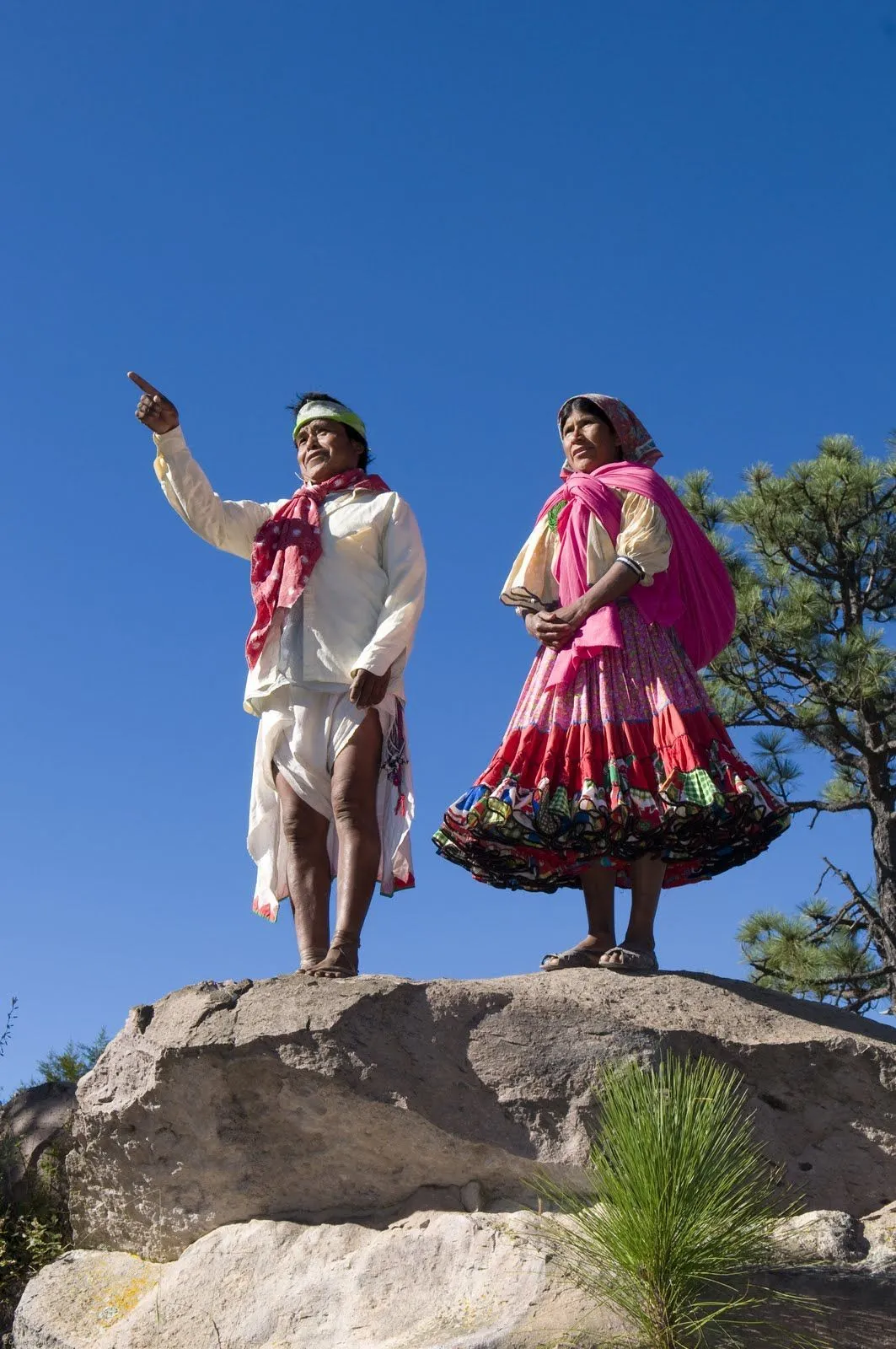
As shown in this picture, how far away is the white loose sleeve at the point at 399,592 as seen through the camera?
209 inches

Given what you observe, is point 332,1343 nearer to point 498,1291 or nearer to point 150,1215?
point 498,1291

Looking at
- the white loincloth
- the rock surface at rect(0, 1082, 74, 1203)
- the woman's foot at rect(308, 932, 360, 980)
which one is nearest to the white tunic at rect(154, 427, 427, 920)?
the white loincloth

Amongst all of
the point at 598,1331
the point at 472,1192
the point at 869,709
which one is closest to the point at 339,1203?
the point at 472,1192

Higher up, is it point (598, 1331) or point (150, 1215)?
point (150, 1215)

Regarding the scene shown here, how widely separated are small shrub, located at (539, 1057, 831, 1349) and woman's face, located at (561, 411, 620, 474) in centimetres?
240

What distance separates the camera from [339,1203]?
4688 millimetres

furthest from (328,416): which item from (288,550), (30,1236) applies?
(30,1236)

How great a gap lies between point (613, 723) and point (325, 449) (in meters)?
1.68

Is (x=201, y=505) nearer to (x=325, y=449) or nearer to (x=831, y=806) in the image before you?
(x=325, y=449)

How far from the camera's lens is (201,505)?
5.87 m

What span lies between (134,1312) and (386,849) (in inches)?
65.4

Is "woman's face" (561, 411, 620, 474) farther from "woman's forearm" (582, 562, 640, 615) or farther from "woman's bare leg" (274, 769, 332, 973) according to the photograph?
"woman's bare leg" (274, 769, 332, 973)

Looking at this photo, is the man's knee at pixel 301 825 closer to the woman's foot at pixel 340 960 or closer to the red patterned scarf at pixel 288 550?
the woman's foot at pixel 340 960

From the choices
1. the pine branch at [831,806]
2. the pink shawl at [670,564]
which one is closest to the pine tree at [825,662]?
the pine branch at [831,806]
